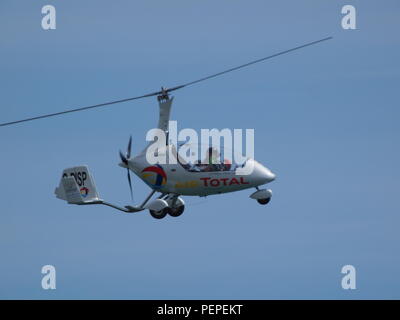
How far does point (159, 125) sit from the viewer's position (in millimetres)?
45906

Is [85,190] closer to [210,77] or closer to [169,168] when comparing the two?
[169,168]

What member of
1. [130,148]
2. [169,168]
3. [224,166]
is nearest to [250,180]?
[224,166]

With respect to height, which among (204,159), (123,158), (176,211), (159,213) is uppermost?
(123,158)

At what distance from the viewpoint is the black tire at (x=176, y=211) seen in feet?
152

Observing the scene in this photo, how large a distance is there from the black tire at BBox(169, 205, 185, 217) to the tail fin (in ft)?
12.7

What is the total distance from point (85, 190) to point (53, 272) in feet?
15.7

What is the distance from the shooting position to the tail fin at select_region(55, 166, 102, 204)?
46.4m

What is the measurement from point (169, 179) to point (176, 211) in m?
2.10

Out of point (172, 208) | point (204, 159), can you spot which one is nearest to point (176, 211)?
point (172, 208)

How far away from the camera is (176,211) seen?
46.4 m

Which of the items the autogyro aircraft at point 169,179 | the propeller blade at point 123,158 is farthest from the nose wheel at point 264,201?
the propeller blade at point 123,158

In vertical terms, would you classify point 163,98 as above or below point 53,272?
above

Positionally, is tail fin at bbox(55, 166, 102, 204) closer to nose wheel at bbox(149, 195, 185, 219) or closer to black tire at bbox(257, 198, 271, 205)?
nose wheel at bbox(149, 195, 185, 219)

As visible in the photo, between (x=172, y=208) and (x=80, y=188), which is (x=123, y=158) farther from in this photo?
(x=172, y=208)
